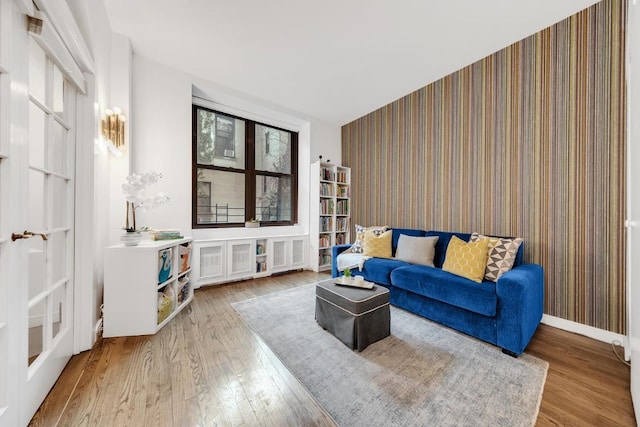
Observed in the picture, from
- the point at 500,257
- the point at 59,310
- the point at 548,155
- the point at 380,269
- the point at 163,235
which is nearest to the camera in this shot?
the point at 59,310

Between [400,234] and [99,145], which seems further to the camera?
[400,234]

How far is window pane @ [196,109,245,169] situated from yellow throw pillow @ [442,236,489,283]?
3195 millimetres

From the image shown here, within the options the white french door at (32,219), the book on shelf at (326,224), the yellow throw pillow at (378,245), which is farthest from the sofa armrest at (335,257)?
the white french door at (32,219)

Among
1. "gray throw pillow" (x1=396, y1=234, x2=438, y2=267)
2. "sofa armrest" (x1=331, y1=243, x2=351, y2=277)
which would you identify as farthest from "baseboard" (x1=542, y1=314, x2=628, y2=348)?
"sofa armrest" (x1=331, y1=243, x2=351, y2=277)

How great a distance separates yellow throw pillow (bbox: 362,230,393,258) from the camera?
300cm

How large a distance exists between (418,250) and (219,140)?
323cm

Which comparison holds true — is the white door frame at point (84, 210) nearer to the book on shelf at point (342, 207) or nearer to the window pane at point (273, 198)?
the window pane at point (273, 198)

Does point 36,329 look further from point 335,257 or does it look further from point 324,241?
point 324,241

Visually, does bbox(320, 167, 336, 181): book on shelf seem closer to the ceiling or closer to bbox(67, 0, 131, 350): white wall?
the ceiling

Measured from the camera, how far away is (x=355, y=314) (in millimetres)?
1745

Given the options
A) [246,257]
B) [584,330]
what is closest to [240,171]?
[246,257]

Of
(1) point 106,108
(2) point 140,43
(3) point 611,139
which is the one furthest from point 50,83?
(3) point 611,139

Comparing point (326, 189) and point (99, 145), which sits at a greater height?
point (99, 145)

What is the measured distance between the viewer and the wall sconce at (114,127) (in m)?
2.15
